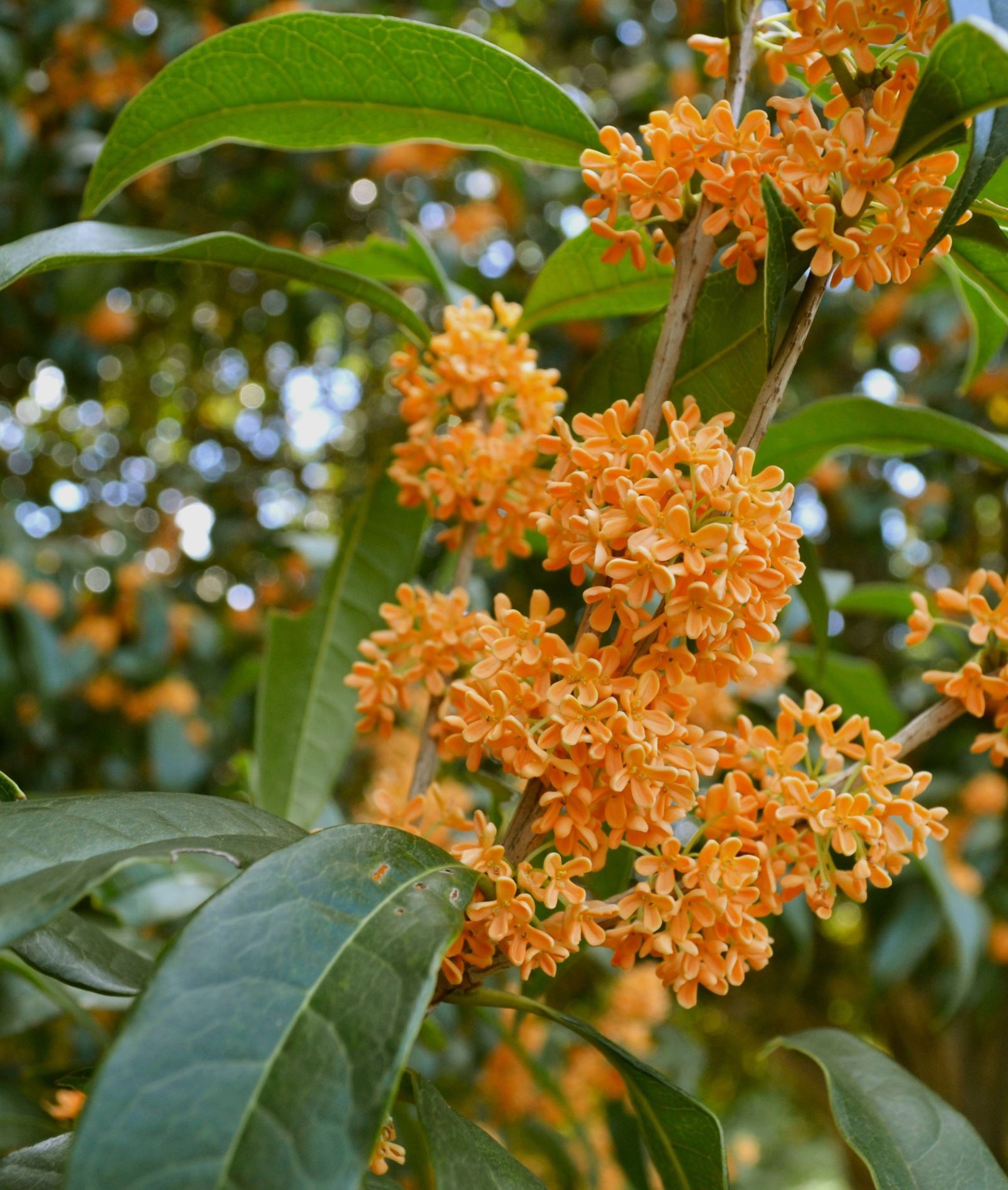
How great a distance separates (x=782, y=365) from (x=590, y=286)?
1.44 feet

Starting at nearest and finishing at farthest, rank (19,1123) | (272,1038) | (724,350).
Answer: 1. (272,1038)
2. (724,350)
3. (19,1123)

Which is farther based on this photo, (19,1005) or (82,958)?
(19,1005)

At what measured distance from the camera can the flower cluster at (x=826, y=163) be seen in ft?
2.52

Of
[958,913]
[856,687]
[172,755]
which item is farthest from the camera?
[172,755]

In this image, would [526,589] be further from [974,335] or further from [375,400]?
[375,400]

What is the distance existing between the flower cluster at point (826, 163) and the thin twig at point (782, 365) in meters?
0.03

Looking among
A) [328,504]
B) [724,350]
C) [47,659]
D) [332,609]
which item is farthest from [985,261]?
[328,504]

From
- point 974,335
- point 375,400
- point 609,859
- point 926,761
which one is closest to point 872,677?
point 974,335

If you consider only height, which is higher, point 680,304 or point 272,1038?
point 680,304

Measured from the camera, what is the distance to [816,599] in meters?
1.25

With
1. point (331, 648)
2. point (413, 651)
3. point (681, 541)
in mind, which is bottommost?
point (331, 648)

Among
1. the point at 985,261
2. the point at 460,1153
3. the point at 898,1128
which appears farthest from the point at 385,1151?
the point at 985,261

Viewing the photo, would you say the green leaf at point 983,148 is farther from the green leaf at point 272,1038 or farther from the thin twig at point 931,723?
the green leaf at point 272,1038

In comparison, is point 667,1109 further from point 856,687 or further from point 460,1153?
point 856,687
